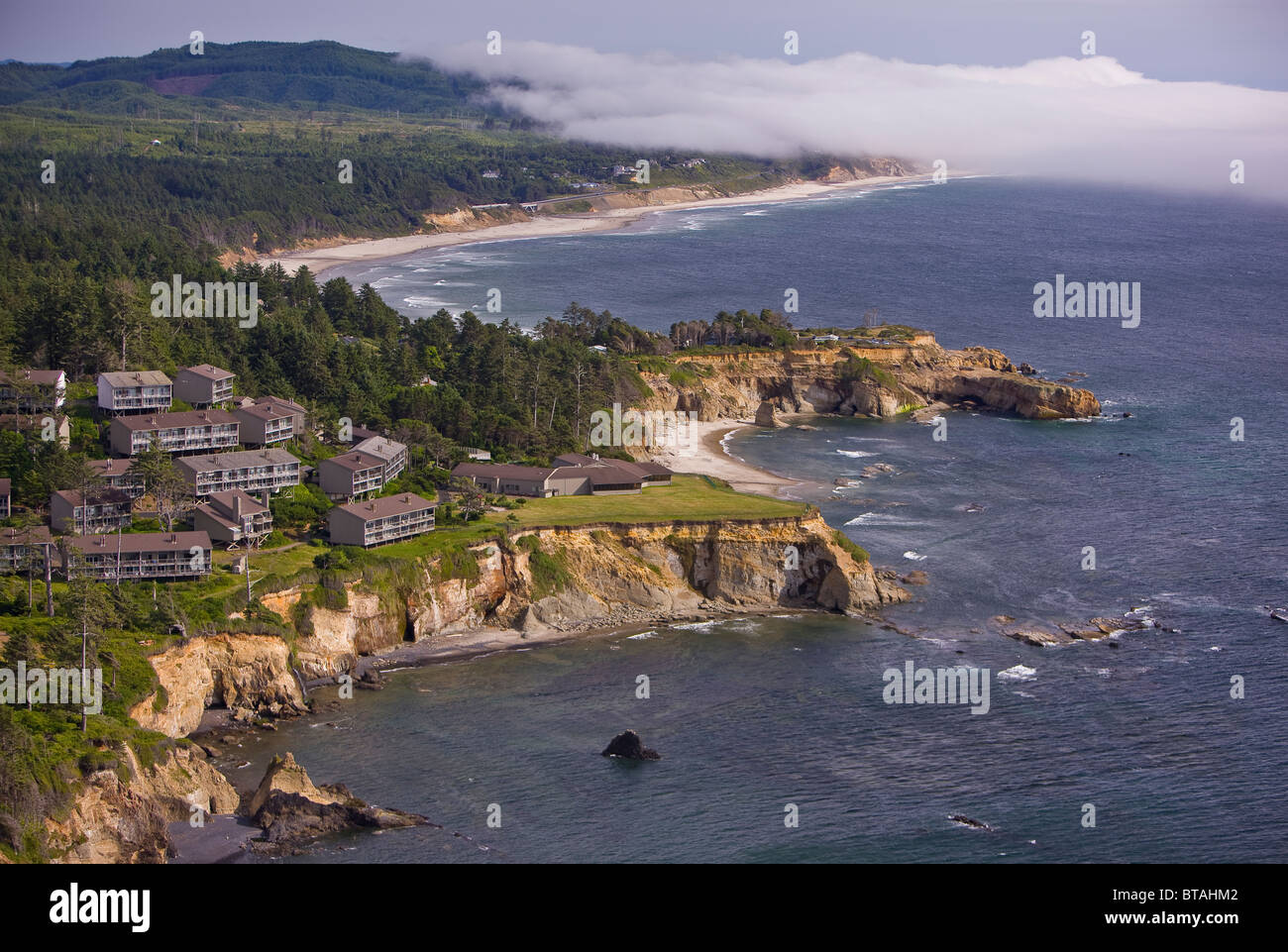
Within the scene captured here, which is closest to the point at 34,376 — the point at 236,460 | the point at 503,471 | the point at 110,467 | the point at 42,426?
the point at 42,426

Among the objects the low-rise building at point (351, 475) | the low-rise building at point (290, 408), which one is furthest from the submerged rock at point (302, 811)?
the low-rise building at point (290, 408)

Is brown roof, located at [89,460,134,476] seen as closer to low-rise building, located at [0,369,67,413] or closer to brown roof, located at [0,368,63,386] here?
low-rise building, located at [0,369,67,413]

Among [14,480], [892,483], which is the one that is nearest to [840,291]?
[892,483]

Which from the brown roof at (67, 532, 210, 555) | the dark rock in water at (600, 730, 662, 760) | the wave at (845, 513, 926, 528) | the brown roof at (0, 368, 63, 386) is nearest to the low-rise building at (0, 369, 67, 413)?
the brown roof at (0, 368, 63, 386)

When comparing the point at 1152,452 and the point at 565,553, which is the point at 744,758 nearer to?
the point at 565,553

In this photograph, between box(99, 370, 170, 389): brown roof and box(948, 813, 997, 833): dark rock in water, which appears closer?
box(948, 813, 997, 833): dark rock in water

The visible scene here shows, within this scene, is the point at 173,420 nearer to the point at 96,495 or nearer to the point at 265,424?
the point at 265,424

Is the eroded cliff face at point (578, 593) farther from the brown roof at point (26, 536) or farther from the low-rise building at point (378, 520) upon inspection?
the brown roof at point (26, 536)
